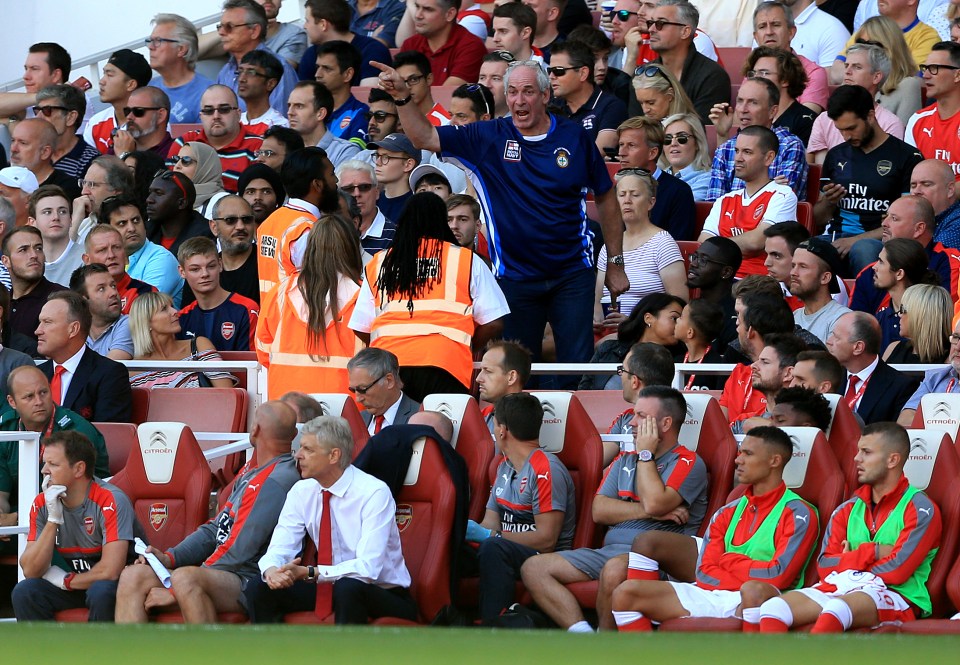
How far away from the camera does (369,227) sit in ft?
25.4

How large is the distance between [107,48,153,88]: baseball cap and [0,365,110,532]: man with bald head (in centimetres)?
488

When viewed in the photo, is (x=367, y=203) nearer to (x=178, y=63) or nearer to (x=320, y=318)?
(x=320, y=318)

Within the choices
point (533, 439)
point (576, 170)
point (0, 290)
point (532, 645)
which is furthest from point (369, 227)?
point (532, 645)

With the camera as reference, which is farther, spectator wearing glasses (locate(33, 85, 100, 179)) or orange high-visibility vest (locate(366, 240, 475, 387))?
spectator wearing glasses (locate(33, 85, 100, 179))

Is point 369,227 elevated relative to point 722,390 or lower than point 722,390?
elevated

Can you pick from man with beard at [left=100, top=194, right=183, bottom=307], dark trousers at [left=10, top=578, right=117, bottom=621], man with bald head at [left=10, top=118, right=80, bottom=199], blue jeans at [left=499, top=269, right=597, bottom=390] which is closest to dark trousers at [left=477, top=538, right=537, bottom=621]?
dark trousers at [left=10, top=578, right=117, bottom=621]

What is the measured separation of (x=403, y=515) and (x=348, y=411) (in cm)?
55

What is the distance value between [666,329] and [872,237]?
1618mm

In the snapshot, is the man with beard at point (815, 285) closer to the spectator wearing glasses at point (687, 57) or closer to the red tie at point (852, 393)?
the red tie at point (852, 393)

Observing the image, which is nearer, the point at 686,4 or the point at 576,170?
the point at 576,170

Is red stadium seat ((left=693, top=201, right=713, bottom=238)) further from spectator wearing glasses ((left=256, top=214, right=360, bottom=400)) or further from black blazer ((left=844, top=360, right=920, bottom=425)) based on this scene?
spectator wearing glasses ((left=256, top=214, right=360, bottom=400))

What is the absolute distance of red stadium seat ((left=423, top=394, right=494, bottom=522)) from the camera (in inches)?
227

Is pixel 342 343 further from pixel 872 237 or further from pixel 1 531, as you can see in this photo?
pixel 872 237

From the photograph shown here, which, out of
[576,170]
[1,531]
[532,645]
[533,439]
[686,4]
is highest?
[686,4]
